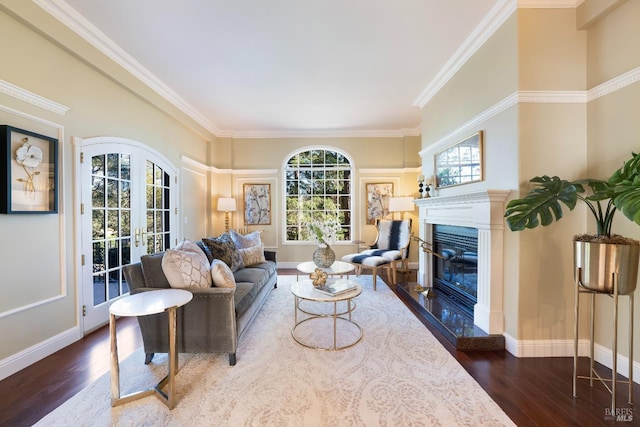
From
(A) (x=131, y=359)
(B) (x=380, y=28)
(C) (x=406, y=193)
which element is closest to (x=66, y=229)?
(A) (x=131, y=359)

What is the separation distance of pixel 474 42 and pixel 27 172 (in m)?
4.22

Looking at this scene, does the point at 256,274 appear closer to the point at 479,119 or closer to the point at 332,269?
the point at 332,269

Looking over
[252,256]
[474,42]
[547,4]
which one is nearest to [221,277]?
[252,256]

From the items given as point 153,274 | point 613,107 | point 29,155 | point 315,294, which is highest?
point 613,107

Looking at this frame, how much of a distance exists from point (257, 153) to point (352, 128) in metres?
2.12

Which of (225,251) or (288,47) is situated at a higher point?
(288,47)

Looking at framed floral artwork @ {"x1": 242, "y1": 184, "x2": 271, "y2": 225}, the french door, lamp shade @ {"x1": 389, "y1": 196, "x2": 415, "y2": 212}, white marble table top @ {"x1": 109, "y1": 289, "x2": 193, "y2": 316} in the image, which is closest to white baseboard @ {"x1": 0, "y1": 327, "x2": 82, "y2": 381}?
the french door

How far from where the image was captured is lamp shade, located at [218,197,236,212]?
540 cm

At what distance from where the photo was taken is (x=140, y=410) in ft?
5.41

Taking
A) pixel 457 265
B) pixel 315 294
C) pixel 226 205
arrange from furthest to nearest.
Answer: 1. pixel 226 205
2. pixel 457 265
3. pixel 315 294

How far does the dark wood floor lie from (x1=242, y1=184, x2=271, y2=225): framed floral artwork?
350 centimetres

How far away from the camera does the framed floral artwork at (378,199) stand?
574 centimetres

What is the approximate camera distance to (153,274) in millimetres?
2139

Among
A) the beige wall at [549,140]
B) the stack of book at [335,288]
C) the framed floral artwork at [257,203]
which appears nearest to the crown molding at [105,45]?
the framed floral artwork at [257,203]
